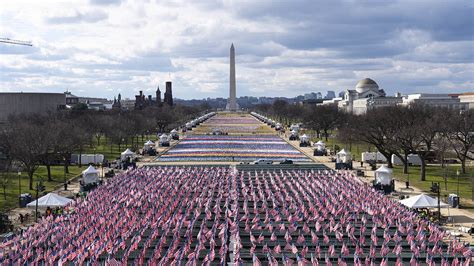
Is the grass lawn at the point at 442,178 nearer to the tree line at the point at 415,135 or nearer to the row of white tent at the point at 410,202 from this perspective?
the tree line at the point at 415,135

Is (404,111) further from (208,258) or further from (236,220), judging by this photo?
(208,258)

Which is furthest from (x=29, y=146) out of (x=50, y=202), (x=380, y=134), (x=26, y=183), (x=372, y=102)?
(x=372, y=102)

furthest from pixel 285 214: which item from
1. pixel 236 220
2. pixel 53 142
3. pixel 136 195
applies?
pixel 53 142

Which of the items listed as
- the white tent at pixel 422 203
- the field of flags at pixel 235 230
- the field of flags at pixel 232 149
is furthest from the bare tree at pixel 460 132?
the white tent at pixel 422 203

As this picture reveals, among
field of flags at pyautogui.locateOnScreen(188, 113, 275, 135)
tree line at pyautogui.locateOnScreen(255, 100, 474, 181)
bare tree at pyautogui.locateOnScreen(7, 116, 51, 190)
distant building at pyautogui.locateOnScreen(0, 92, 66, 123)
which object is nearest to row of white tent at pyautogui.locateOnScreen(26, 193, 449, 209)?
bare tree at pyautogui.locateOnScreen(7, 116, 51, 190)

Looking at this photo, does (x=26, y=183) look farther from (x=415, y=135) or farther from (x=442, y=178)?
(x=442, y=178)

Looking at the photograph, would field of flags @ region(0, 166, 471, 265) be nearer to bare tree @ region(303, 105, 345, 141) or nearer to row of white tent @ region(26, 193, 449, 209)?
row of white tent @ region(26, 193, 449, 209)
